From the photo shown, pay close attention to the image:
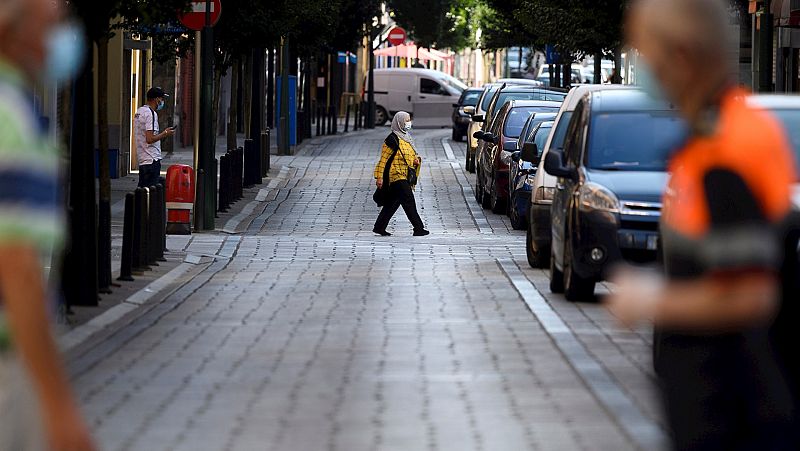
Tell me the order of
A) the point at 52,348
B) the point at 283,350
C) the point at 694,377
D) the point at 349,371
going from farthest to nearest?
the point at 283,350 < the point at 349,371 < the point at 694,377 < the point at 52,348

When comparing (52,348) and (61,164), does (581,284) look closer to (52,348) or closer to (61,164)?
(61,164)

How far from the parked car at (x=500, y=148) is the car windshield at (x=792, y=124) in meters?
15.5

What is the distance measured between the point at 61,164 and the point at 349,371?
498cm

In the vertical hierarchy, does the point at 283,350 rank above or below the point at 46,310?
below

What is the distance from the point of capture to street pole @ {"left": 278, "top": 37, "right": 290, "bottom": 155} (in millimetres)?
40812

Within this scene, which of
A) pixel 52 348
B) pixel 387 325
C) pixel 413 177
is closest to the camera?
pixel 52 348

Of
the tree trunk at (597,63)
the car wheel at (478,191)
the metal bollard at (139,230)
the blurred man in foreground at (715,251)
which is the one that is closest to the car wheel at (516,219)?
the car wheel at (478,191)

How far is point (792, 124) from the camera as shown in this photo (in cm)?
1137

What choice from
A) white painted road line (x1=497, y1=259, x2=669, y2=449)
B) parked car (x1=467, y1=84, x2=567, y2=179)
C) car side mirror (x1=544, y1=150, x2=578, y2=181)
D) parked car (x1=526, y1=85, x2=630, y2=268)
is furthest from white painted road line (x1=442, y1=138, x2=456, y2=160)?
car side mirror (x1=544, y1=150, x2=578, y2=181)

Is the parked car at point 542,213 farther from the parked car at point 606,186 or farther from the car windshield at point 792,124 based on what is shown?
the car windshield at point 792,124

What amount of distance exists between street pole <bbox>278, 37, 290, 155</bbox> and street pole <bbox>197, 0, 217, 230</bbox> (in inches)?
586

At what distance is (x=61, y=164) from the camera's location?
47.0 feet

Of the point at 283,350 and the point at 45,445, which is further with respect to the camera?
the point at 283,350

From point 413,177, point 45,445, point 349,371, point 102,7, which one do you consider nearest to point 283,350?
point 349,371
